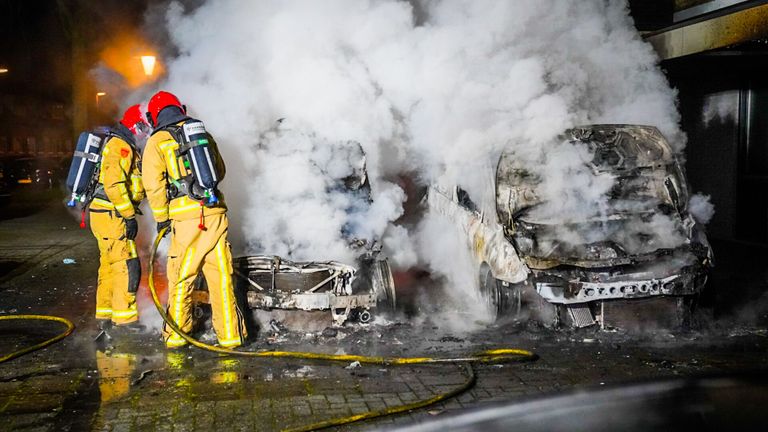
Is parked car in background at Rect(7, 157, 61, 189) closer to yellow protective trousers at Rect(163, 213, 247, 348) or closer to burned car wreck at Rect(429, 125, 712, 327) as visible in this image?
yellow protective trousers at Rect(163, 213, 247, 348)

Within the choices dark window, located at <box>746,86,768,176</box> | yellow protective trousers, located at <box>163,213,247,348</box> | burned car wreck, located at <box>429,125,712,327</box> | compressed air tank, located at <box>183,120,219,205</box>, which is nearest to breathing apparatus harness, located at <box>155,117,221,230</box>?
compressed air tank, located at <box>183,120,219,205</box>

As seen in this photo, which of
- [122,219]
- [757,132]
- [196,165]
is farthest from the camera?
[757,132]

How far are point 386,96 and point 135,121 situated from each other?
2.81m

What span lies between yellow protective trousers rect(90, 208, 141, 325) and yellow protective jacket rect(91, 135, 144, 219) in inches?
4.7

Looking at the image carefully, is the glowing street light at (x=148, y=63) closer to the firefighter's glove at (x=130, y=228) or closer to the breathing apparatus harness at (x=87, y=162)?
the breathing apparatus harness at (x=87, y=162)

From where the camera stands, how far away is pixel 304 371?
5906 millimetres

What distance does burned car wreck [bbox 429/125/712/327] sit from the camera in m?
6.62

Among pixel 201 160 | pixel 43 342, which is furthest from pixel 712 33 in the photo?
pixel 43 342

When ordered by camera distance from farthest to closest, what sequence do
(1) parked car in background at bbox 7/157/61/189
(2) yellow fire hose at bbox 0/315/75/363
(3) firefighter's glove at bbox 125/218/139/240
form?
(1) parked car in background at bbox 7/157/61/189, (3) firefighter's glove at bbox 125/218/139/240, (2) yellow fire hose at bbox 0/315/75/363

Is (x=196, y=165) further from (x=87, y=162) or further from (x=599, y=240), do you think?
(x=599, y=240)

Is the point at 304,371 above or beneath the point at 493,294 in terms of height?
beneath

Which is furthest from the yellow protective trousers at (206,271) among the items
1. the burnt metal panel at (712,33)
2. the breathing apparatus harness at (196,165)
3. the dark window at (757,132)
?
the dark window at (757,132)

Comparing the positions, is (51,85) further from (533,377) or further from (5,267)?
(533,377)

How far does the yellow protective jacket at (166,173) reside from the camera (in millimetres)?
6359
